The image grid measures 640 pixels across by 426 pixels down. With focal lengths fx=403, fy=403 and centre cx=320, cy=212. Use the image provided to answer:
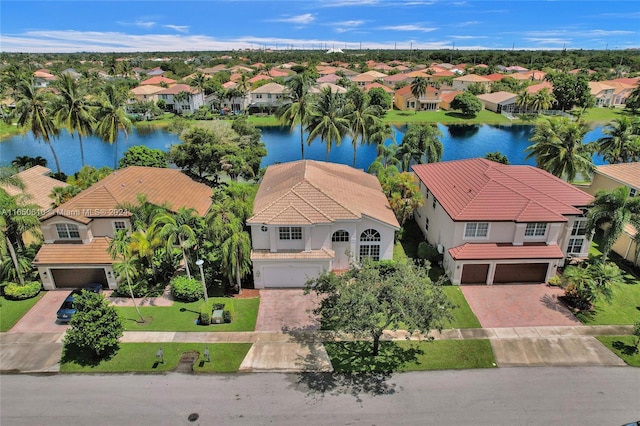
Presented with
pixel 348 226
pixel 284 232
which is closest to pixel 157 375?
pixel 284 232

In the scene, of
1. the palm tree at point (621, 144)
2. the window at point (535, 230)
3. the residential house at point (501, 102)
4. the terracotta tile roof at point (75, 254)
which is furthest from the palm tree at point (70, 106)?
the residential house at point (501, 102)

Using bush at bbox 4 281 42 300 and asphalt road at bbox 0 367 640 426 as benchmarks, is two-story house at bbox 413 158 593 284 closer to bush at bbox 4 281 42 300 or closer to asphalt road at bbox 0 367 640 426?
asphalt road at bbox 0 367 640 426

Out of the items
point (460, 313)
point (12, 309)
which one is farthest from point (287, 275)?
point (12, 309)

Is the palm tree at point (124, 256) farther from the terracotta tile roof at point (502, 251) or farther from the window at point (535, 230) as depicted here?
the window at point (535, 230)

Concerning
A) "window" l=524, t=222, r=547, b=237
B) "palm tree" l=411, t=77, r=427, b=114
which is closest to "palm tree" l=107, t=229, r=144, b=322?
"window" l=524, t=222, r=547, b=237

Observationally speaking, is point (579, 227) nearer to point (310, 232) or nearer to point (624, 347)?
point (624, 347)
